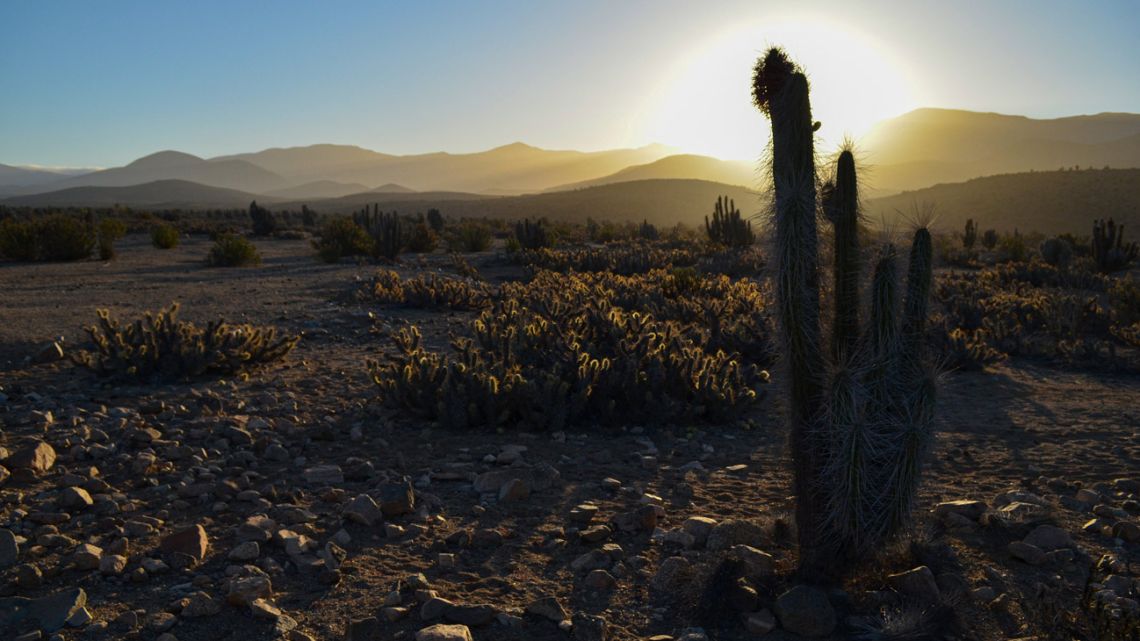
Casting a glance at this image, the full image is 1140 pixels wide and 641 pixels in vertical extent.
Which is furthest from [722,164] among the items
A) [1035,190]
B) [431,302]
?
[431,302]

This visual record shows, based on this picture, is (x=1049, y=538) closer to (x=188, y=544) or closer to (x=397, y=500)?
(x=397, y=500)

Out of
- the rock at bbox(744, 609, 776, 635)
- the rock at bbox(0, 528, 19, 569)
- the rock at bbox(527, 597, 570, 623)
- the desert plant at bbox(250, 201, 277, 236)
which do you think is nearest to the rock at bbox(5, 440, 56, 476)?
the rock at bbox(0, 528, 19, 569)

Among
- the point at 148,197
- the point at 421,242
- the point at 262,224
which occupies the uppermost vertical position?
the point at 148,197

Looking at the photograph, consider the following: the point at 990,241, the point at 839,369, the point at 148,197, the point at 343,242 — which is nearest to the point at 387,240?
the point at 343,242

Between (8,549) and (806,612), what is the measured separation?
3.52m

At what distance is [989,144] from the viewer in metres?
143

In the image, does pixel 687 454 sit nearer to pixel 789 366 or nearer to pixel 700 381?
pixel 700 381

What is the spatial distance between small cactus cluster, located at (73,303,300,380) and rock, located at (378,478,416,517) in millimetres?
3491

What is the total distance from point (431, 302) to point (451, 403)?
5.89m

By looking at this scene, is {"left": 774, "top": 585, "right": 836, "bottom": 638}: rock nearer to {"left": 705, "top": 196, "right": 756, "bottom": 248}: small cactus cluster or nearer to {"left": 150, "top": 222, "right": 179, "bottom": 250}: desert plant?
{"left": 705, "top": 196, "right": 756, "bottom": 248}: small cactus cluster

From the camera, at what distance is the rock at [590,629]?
313 centimetres

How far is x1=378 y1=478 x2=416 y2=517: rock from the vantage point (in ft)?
14.3

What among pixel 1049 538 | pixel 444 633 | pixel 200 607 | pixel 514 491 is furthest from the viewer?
pixel 514 491

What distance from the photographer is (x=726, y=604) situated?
Answer: 10.9 feet
